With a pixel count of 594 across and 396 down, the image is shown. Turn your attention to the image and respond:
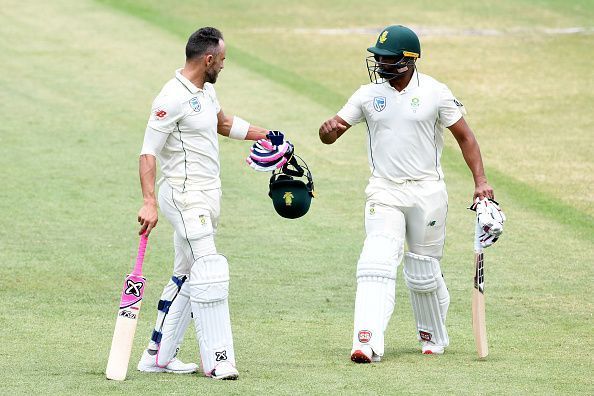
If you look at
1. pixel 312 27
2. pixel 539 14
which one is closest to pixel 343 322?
pixel 312 27

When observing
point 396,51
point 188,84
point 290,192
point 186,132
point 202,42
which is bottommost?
point 290,192

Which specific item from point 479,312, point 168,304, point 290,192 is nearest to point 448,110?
point 290,192

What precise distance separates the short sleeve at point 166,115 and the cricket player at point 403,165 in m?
1.16

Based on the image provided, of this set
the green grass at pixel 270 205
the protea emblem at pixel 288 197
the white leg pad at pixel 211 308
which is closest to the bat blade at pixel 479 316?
the green grass at pixel 270 205

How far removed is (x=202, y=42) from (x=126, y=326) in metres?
1.70

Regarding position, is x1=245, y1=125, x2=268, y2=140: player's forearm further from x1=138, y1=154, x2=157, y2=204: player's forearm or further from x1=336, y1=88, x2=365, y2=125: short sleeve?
x1=138, y1=154, x2=157, y2=204: player's forearm

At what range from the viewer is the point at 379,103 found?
8469 mm

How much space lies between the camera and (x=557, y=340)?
29.3 ft

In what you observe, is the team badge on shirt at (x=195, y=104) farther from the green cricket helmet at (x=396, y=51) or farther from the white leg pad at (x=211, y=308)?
the green cricket helmet at (x=396, y=51)

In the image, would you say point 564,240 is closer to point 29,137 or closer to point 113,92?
point 29,137

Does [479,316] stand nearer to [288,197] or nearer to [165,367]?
[288,197]

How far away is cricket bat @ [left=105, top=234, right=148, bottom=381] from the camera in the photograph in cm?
765

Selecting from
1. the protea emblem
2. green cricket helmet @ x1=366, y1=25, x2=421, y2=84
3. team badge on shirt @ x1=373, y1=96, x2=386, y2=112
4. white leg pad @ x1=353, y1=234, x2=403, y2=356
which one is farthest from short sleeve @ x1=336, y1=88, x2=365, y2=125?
white leg pad @ x1=353, y1=234, x2=403, y2=356

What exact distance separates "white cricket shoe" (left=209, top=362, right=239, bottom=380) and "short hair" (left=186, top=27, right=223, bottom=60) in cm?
180
